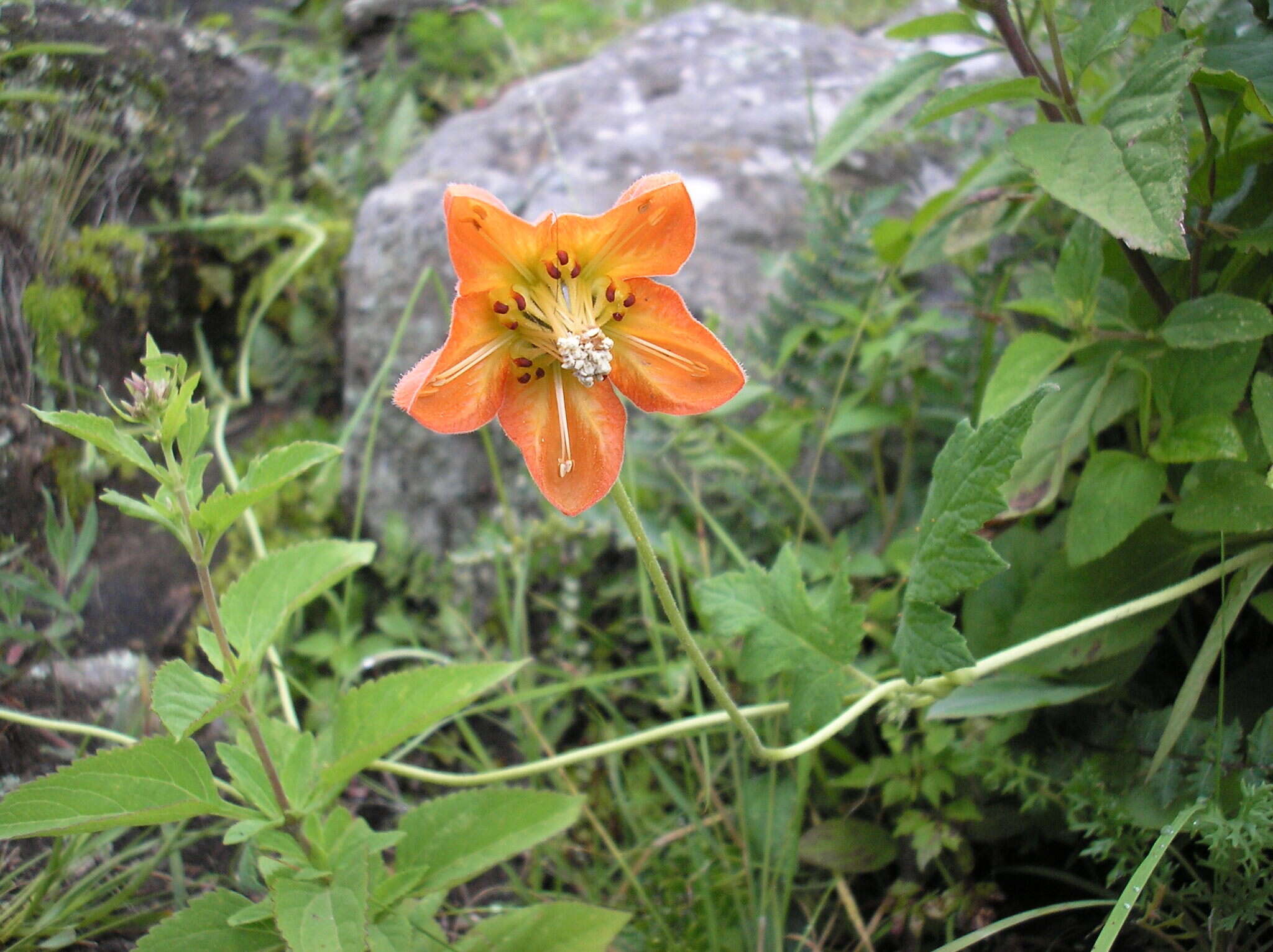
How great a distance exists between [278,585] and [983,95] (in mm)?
1714

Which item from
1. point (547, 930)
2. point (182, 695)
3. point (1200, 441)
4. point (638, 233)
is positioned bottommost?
point (547, 930)

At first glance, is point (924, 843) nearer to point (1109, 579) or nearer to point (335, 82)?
point (1109, 579)

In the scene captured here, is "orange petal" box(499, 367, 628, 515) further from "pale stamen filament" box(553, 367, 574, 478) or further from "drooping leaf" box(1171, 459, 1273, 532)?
"drooping leaf" box(1171, 459, 1273, 532)

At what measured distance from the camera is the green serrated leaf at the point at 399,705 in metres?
1.57

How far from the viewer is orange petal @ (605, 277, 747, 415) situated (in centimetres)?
149

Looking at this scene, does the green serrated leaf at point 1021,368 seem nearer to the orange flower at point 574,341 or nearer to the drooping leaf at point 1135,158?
the drooping leaf at point 1135,158

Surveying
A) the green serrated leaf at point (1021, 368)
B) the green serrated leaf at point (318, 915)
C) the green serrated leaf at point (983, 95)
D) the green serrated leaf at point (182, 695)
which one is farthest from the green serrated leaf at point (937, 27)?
the green serrated leaf at point (318, 915)

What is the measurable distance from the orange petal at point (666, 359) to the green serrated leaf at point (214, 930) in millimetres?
1134

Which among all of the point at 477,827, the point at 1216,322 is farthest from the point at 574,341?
the point at 1216,322

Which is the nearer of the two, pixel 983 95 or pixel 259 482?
pixel 259 482

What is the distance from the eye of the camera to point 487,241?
1.40 metres

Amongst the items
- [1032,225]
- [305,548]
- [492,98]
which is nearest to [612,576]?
[305,548]

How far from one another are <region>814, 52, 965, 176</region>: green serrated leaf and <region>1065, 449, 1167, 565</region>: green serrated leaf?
95 cm

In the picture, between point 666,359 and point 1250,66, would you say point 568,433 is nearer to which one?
point 666,359
